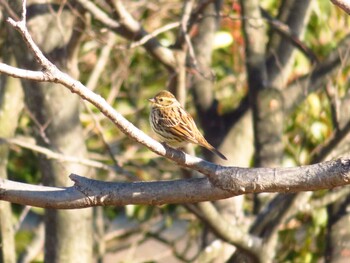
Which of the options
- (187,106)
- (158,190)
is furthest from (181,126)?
(187,106)

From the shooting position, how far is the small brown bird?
493 cm

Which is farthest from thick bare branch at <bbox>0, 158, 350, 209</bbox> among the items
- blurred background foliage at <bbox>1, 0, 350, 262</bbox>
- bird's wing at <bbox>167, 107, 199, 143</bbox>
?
blurred background foliage at <bbox>1, 0, 350, 262</bbox>

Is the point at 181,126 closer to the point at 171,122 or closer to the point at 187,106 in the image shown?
the point at 171,122

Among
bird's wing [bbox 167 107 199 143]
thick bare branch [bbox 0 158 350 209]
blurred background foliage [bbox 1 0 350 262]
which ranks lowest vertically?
thick bare branch [bbox 0 158 350 209]

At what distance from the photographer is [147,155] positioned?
7.22m

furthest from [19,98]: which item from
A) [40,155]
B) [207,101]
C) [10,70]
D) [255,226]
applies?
[10,70]

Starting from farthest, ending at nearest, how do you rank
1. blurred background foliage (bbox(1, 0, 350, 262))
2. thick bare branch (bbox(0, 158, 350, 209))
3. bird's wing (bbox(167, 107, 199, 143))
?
blurred background foliage (bbox(1, 0, 350, 262)) < bird's wing (bbox(167, 107, 199, 143)) < thick bare branch (bbox(0, 158, 350, 209))

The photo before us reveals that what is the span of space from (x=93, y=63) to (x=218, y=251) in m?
2.62

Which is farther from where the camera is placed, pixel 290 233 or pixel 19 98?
pixel 290 233

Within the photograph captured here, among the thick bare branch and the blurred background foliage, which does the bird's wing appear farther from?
the thick bare branch

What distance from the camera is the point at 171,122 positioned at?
5.05 m

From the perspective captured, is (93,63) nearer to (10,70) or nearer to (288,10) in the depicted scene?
(288,10)

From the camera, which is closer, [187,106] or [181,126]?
[181,126]

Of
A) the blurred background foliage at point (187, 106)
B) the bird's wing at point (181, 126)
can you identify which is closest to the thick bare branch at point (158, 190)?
the bird's wing at point (181, 126)
